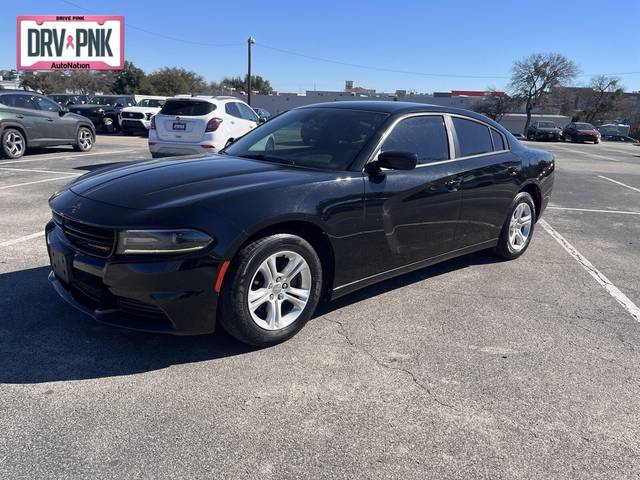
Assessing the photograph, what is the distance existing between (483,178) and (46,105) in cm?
1201

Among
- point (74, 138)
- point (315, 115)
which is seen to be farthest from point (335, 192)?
point (74, 138)

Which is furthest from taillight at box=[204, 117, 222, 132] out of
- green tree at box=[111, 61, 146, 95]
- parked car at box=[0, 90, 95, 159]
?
green tree at box=[111, 61, 146, 95]

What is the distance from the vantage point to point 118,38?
22953 millimetres

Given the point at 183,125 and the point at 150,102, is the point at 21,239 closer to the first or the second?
the point at 183,125

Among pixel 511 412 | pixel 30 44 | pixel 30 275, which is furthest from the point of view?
pixel 30 44

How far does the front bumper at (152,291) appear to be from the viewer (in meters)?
2.92

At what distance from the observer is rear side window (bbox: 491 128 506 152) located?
17.1ft

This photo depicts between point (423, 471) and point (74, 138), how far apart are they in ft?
46.1

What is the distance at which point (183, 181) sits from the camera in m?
3.40

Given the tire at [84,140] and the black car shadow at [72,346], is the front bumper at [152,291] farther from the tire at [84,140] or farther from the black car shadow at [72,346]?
the tire at [84,140]

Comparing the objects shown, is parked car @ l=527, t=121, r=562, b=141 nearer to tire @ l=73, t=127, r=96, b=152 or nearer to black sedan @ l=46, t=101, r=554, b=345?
tire @ l=73, t=127, r=96, b=152

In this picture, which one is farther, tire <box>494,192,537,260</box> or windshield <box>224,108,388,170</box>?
tire <box>494,192,537,260</box>

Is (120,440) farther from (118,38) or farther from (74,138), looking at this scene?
(118,38)

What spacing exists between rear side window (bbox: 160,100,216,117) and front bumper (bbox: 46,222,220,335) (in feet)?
26.8
